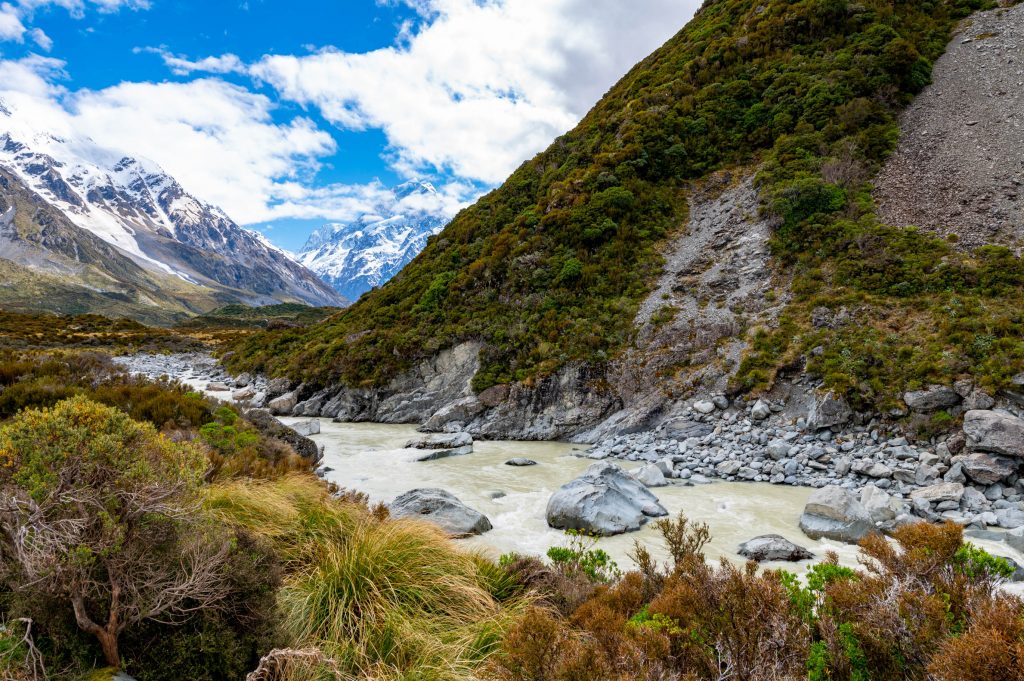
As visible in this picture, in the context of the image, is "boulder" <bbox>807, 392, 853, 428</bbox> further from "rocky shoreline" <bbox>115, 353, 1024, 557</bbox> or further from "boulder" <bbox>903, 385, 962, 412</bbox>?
"boulder" <bbox>903, 385, 962, 412</bbox>

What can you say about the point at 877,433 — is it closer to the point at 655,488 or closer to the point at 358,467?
the point at 655,488

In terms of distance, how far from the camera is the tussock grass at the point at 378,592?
12.8 ft

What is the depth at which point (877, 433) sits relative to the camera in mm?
12688

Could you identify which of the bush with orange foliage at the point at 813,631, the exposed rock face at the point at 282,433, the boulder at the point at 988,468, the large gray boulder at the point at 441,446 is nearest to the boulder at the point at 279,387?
the large gray boulder at the point at 441,446

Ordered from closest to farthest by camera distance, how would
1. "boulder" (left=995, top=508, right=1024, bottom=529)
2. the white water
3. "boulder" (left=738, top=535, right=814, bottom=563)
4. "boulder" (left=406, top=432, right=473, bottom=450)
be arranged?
"boulder" (left=738, top=535, right=814, bottom=563) → the white water → "boulder" (left=995, top=508, right=1024, bottom=529) → "boulder" (left=406, top=432, right=473, bottom=450)

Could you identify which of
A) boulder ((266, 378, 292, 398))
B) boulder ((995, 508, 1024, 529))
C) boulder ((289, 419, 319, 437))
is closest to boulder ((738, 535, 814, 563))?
boulder ((995, 508, 1024, 529))

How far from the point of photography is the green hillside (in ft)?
50.5

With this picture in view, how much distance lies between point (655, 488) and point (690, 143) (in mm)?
23697

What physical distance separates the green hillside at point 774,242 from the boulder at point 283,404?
1532 millimetres

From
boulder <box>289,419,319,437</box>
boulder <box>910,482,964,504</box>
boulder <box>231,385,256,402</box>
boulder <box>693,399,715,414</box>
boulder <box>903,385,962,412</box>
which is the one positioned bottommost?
boulder <box>289,419,319,437</box>

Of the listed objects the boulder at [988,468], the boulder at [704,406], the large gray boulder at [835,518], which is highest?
the boulder at [704,406]

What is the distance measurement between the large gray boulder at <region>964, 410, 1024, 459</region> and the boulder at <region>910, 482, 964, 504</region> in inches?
51.8

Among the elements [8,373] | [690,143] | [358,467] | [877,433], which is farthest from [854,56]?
[8,373]

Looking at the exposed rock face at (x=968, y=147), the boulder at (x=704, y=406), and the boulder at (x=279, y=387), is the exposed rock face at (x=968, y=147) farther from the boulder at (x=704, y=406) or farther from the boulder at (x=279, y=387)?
the boulder at (x=279, y=387)
